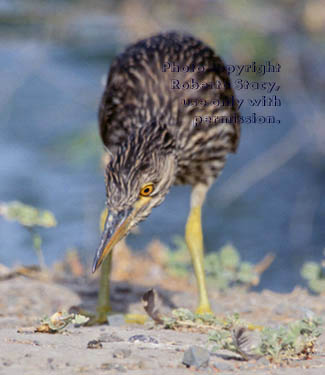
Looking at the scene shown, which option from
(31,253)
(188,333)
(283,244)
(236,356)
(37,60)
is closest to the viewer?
(236,356)

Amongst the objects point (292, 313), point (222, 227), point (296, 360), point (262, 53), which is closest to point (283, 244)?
point (222, 227)

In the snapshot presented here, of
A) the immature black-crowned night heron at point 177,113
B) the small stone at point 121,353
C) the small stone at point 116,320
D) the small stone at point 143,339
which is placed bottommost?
the small stone at point 121,353

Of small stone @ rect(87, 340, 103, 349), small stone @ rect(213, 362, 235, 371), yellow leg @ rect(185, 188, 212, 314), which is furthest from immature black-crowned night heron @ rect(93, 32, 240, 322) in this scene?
small stone @ rect(213, 362, 235, 371)

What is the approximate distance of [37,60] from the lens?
36.7 feet

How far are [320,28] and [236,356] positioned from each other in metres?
9.05

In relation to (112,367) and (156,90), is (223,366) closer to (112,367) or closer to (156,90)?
(112,367)

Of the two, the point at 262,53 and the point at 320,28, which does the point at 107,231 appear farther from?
the point at 320,28

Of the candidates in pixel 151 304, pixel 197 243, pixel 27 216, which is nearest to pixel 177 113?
pixel 197 243

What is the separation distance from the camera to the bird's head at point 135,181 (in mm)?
4168

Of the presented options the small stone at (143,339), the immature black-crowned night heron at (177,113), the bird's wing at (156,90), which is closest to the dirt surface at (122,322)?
the small stone at (143,339)

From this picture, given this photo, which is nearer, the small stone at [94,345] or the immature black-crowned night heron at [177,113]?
the small stone at [94,345]

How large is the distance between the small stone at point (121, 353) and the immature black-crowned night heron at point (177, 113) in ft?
5.12

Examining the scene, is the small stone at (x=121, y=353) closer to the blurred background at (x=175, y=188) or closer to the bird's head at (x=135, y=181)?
the bird's head at (x=135, y=181)

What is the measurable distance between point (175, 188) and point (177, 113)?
501cm
